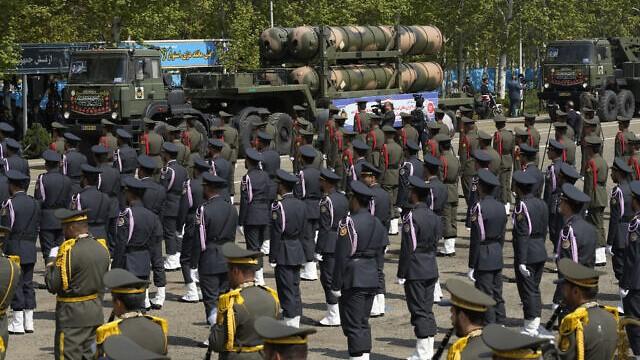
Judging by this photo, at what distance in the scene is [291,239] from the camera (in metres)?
13.3

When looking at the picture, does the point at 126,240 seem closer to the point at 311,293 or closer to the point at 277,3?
the point at 311,293

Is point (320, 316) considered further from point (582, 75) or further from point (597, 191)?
point (582, 75)

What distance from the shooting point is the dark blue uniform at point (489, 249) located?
12.6m

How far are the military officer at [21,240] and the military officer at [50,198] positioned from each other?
77.2 inches

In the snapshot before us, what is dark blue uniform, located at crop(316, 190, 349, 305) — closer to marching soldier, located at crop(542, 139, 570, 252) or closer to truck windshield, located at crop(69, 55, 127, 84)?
marching soldier, located at crop(542, 139, 570, 252)

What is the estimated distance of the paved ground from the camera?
1264cm

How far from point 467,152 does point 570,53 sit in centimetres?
2037

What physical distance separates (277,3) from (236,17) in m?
3.72

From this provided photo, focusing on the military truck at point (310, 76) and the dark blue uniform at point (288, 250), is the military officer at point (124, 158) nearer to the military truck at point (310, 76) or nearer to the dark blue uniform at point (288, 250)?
the dark blue uniform at point (288, 250)

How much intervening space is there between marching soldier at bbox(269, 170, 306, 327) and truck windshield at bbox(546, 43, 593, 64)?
28.1 meters

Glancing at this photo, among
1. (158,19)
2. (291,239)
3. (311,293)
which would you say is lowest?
(311,293)

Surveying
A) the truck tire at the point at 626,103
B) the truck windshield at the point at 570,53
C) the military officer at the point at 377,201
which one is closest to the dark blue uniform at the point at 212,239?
the military officer at the point at 377,201

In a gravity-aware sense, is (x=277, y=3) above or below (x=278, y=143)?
above

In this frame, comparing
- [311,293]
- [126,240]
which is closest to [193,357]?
[126,240]
